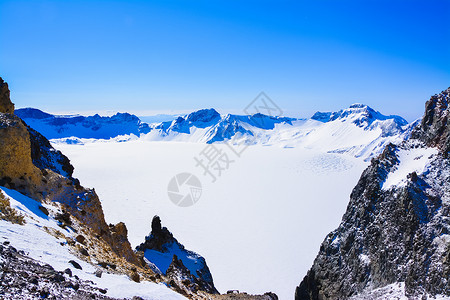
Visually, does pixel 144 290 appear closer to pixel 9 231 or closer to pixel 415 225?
pixel 9 231

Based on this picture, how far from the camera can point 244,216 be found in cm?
8619

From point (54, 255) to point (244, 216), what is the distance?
3151 inches

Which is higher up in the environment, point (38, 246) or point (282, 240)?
point (282, 240)

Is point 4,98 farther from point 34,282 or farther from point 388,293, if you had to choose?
point 388,293

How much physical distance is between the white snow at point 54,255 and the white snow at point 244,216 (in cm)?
3911

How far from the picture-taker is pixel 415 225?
915 inches

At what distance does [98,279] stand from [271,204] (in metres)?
95.8

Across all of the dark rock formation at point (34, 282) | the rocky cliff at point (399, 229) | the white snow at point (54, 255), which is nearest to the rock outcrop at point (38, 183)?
the white snow at point (54, 255)

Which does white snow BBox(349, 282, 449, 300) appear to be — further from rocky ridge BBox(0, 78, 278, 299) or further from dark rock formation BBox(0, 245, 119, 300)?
dark rock formation BBox(0, 245, 119, 300)

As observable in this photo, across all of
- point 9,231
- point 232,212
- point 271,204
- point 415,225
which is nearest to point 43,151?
point 9,231

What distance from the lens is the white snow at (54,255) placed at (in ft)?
28.1

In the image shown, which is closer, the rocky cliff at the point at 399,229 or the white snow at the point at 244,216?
the rocky cliff at the point at 399,229

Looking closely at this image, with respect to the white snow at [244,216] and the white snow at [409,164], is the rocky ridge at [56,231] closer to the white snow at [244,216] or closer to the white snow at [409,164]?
the white snow at [409,164]

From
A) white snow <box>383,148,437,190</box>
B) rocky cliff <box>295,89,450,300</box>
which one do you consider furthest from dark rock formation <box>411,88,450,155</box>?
white snow <box>383,148,437,190</box>
